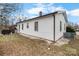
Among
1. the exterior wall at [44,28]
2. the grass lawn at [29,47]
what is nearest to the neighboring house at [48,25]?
the exterior wall at [44,28]

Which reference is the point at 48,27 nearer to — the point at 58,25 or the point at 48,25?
the point at 48,25

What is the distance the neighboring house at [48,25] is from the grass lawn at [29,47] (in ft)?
0.52

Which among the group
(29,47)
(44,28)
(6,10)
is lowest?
(29,47)

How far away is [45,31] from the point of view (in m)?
4.62

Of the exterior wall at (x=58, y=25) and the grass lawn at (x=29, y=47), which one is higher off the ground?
the exterior wall at (x=58, y=25)

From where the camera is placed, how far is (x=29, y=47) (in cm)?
462

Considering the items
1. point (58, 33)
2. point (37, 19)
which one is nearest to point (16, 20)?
point (37, 19)

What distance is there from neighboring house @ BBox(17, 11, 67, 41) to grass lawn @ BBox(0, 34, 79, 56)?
0.16 metres

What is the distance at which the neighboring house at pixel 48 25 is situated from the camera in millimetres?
4570

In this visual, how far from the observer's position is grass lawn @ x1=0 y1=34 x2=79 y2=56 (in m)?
4.55

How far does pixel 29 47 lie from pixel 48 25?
588 millimetres

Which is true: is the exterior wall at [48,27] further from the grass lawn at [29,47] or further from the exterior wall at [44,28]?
the grass lawn at [29,47]

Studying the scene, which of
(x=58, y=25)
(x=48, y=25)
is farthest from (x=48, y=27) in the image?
(x=58, y=25)

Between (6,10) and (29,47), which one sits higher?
(6,10)
